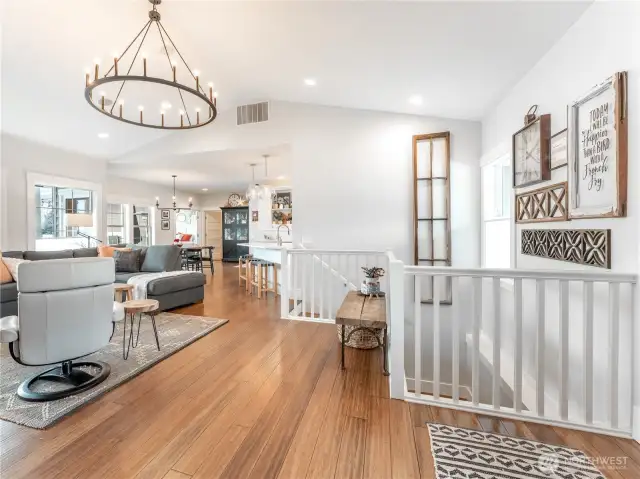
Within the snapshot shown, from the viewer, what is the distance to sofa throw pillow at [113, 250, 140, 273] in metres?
4.98

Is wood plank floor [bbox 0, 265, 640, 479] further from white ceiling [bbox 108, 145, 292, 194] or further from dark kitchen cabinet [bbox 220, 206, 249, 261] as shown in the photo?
dark kitchen cabinet [bbox 220, 206, 249, 261]

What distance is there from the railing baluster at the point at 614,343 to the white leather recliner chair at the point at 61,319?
3389 millimetres

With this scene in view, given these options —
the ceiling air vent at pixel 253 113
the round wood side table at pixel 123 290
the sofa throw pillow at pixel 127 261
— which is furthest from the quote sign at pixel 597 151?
the sofa throw pillow at pixel 127 261

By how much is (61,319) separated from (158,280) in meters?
2.21

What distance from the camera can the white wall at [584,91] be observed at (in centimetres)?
155

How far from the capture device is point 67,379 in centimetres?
220

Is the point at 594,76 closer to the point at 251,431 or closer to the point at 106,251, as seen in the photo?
the point at 251,431

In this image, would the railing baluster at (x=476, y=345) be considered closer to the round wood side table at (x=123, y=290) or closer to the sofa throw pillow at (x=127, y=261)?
the round wood side table at (x=123, y=290)

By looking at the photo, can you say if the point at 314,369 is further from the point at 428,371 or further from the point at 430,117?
the point at 430,117

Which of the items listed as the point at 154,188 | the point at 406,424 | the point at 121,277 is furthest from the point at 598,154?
the point at 154,188

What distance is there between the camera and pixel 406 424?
1752mm

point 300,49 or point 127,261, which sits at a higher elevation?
point 300,49

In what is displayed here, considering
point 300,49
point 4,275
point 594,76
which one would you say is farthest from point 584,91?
point 4,275

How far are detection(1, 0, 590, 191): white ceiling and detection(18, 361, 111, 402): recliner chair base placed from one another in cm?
320
